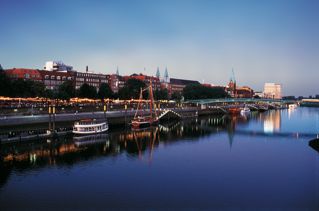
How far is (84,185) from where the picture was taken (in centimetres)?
2428

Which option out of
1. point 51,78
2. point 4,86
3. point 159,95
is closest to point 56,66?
point 51,78

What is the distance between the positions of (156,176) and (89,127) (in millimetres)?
24861

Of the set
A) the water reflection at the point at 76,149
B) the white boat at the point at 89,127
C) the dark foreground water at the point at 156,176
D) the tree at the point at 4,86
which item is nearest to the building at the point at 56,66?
the tree at the point at 4,86

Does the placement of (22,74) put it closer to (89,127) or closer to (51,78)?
(51,78)

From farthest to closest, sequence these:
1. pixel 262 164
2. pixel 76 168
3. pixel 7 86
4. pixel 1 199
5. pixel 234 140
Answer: pixel 7 86 < pixel 234 140 < pixel 262 164 < pixel 76 168 < pixel 1 199

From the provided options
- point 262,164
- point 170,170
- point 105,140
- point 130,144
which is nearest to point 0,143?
point 105,140

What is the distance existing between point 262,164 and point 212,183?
973 centimetres

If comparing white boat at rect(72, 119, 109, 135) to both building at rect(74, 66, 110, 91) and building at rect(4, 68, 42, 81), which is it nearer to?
building at rect(4, 68, 42, 81)

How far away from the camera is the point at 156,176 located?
89.0 feet

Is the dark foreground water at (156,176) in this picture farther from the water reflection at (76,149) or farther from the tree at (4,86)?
the tree at (4,86)

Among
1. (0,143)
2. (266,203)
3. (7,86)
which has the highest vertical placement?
(7,86)

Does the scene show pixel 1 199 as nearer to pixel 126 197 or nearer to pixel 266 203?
pixel 126 197

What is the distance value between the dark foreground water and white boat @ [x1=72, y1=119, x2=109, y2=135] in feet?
12.0

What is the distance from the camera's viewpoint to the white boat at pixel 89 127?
4747 cm
